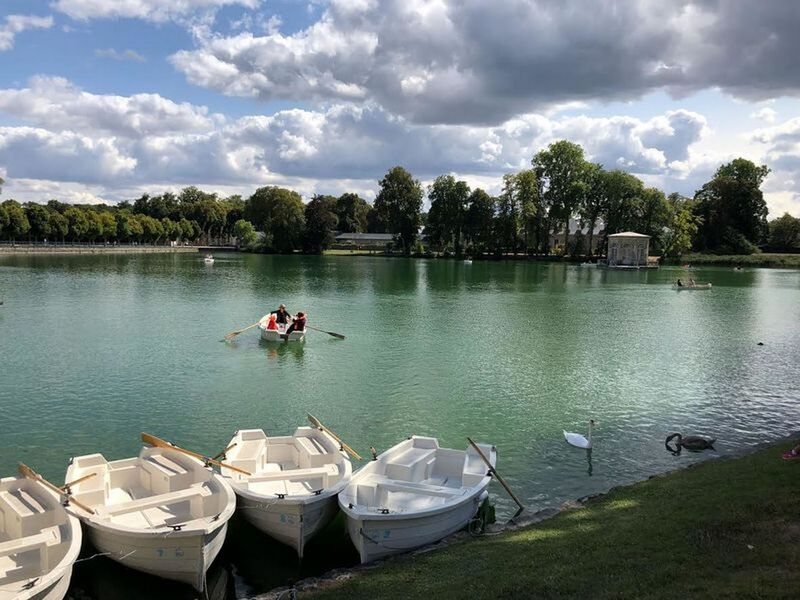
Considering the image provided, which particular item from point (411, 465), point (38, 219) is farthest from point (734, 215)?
point (38, 219)

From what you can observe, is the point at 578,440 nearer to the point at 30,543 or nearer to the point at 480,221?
the point at 30,543

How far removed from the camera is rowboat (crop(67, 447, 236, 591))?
9.98 metres

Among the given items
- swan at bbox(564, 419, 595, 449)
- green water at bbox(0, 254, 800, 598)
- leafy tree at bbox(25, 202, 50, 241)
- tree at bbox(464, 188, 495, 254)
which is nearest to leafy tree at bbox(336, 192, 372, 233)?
tree at bbox(464, 188, 495, 254)

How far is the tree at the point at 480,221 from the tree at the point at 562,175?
45.2 feet

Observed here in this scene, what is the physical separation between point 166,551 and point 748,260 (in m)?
128

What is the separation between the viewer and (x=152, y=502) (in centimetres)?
1116

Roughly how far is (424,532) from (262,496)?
3.01 metres

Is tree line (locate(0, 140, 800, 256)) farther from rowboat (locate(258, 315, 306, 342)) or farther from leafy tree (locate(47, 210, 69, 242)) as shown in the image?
rowboat (locate(258, 315, 306, 342))

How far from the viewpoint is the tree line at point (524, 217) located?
122 metres

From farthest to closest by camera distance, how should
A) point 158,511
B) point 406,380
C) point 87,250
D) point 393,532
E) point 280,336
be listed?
point 87,250, point 280,336, point 406,380, point 158,511, point 393,532

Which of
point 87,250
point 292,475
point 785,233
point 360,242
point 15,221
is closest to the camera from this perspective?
point 292,475

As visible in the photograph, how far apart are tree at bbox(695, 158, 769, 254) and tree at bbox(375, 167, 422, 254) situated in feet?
201

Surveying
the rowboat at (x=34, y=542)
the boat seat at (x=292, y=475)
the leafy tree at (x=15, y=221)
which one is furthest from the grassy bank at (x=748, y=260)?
the leafy tree at (x=15, y=221)

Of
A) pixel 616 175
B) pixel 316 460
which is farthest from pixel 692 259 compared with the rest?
pixel 316 460
